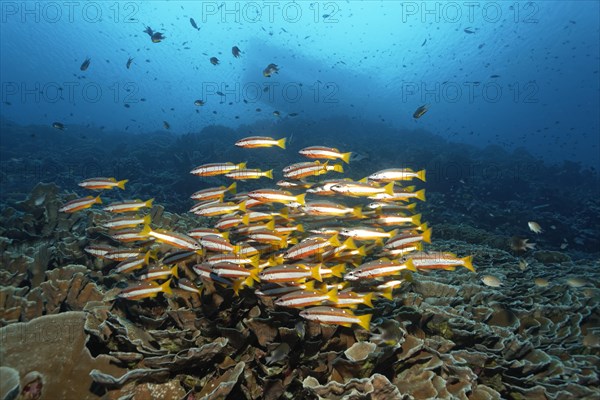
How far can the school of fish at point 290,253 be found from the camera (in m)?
3.38

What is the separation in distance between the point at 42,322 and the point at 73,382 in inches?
32.2

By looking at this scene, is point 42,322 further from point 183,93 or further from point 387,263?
point 183,93

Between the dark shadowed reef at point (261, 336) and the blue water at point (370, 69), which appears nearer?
the dark shadowed reef at point (261, 336)

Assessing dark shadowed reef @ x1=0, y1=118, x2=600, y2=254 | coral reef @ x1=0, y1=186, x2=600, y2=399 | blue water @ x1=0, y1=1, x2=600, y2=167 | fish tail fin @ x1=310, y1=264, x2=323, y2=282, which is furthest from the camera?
blue water @ x1=0, y1=1, x2=600, y2=167

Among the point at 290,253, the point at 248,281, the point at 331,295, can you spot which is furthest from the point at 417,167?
the point at 248,281

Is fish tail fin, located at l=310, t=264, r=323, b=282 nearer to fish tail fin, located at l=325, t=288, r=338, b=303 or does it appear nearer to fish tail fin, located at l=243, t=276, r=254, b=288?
fish tail fin, located at l=325, t=288, r=338, b=303

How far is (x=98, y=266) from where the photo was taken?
5680mm

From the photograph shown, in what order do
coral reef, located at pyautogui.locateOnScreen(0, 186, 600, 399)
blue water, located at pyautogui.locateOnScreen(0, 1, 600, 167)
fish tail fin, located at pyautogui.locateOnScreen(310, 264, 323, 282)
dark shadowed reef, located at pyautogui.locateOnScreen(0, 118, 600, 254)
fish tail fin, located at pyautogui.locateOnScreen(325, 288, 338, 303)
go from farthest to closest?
blue water, located at pyautogui.locateOnScreen(0, 1, 600, 167) → dark shadowed reef, located at pyautogui.locateOnScreen(0, 118, 600, 254) → fish tail fin, located at pyautogui.locateOnScreen(310, 264, 323, 282) → fish tail fin, located at pyautogui.locateOnScreen(325, 288, 338, 303) → coral reef, located at pyautogui.locateOnScreen(0, 186, 600, 399)

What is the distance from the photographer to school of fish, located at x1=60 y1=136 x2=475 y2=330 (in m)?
3.38

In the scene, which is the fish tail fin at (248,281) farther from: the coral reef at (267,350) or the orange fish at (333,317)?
the orange fish at (333,317)

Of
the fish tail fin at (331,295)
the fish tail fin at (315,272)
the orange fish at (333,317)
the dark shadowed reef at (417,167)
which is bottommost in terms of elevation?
the dark shadowed reef at (417,167)

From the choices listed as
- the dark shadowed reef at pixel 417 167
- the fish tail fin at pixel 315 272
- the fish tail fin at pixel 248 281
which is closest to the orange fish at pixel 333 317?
the fish tail fin at pixel 315 272

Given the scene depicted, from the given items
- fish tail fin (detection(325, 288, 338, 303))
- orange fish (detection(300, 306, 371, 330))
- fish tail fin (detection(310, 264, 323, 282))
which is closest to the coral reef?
orange fish (detection(300, 306, 371, 330))

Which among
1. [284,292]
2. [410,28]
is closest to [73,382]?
[284,292]
